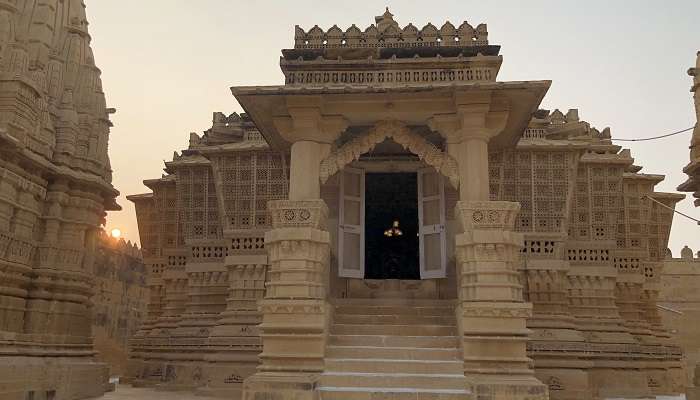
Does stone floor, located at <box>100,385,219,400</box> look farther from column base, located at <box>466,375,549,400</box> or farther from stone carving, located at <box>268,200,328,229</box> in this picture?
column base, located at <box>466,375,549,400</box>

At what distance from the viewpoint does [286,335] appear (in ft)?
31.8

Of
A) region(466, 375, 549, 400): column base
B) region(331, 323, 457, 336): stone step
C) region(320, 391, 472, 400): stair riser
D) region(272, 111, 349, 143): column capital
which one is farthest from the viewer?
region(331, 323, 457, 336): stone step

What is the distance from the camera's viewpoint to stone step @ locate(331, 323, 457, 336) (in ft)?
35.8

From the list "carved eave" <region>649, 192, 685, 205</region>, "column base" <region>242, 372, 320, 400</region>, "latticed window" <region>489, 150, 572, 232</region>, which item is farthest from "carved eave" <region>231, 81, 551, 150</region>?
"carved eave" <region>649, 192, 685, 205</region>

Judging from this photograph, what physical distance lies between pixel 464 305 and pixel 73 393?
783 cm

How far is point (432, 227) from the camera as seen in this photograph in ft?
43.4

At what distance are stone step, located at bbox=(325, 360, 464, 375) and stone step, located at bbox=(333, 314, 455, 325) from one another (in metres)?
1.60

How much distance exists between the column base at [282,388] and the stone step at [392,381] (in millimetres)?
328

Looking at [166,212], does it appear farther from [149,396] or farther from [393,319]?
[393,319]

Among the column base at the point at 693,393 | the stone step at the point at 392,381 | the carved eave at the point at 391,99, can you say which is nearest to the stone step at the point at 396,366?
the stone step at the point at 392,381

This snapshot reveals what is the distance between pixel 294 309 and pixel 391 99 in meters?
4.10

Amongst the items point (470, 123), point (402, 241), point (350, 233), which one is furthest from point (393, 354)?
point (402, 241)

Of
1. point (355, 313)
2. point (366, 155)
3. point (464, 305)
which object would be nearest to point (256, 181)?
point (366, 155)

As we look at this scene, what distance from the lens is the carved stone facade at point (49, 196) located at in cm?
1102
